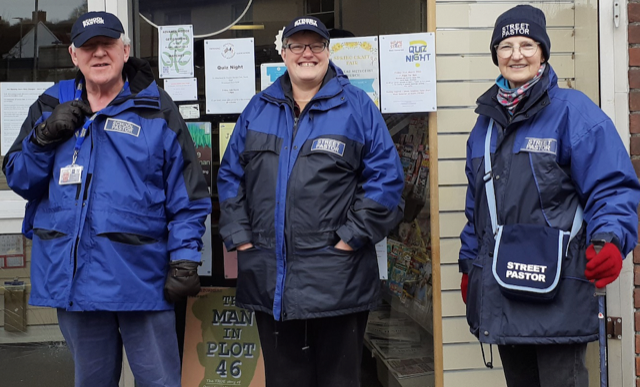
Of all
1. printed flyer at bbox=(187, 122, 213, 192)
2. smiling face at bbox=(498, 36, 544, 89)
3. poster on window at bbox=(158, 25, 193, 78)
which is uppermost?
poster on window at bbox=(158, 25, 193, 78)

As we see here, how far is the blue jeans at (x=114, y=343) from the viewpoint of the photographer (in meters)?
2.85

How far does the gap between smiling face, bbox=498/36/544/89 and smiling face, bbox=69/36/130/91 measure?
166cm

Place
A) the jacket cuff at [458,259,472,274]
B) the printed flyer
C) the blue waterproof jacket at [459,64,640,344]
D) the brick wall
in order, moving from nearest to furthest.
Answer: the blue waterproof jacket at [459,64,640,344] < the jacket cuff at [458,259,472,274] < the brick wall < the printed flyer

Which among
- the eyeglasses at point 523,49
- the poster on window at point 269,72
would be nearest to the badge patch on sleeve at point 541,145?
the eyeglasses at point 523,49

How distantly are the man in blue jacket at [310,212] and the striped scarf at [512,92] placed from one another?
0.53m

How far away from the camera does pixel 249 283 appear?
2959 mm

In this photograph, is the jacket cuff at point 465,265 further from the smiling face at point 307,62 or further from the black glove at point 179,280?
the black glove at point 179,280

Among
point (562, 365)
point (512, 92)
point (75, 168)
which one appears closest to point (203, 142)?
point (75, 168)

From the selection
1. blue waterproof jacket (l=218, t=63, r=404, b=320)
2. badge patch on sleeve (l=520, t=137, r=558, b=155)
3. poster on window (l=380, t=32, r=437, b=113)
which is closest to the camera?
badge patch on sleeve (l=520, t=137, r=558, b=155)

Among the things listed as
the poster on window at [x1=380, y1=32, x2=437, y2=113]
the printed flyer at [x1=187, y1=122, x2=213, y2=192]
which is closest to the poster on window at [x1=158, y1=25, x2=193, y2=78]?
the printed flyer at [x1=187, y1=122, x2=213, y2=192]

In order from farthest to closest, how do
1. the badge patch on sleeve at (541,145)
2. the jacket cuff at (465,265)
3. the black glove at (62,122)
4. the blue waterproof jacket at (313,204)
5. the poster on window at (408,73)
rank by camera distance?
the poster on window at (408,73), the jacket cuff at (465,265), the blue waterproof jacket at (313,204), the black glove at (62,122), the badge patch on sleeve at (541,145)

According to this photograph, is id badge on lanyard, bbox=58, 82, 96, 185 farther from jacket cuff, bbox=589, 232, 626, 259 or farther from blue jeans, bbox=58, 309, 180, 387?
jacket cuff, bbox=589, 232, 626, 259

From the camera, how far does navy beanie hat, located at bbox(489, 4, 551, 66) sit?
8.90 feet

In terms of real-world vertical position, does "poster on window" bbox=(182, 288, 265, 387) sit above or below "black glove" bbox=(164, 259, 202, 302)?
below
